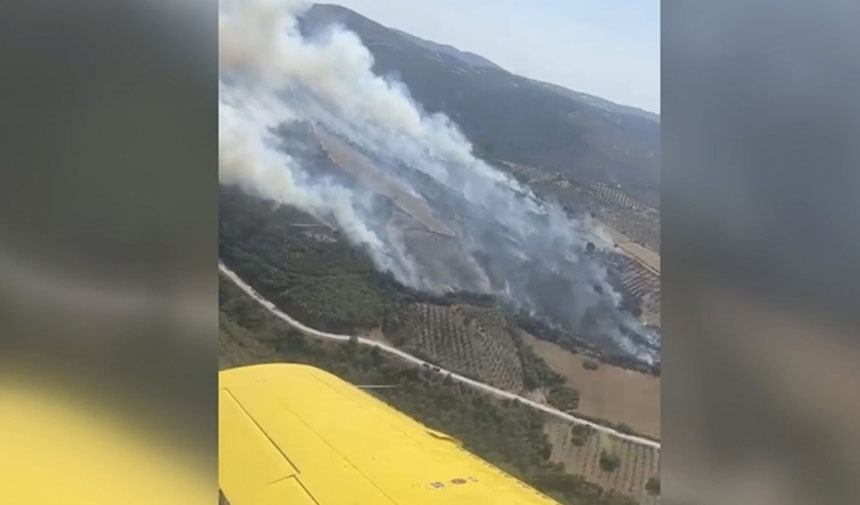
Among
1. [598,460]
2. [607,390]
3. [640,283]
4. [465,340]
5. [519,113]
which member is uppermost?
[519,113]

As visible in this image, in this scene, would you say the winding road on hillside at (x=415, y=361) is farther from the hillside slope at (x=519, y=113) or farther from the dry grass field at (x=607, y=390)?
the hillside slope at (x=519, y=113)

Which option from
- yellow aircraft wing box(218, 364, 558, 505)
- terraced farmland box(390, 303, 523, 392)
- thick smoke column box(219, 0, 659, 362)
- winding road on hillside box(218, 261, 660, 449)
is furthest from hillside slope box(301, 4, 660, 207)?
yellow aircraft wing box(218, 364, 558, 505)

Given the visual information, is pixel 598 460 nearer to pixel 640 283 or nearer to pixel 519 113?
pixel 640 283

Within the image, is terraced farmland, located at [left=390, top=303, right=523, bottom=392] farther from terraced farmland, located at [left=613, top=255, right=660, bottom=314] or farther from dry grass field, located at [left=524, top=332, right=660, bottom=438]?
terraced farmland, located at [left=613, top=255, right=660, bottom=314]

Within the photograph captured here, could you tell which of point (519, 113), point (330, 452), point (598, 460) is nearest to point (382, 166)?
point (519, 113)

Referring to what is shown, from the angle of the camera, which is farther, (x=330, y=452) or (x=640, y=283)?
(x=640, y=283)

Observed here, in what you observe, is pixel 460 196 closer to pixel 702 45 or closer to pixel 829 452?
pixel 702 45
